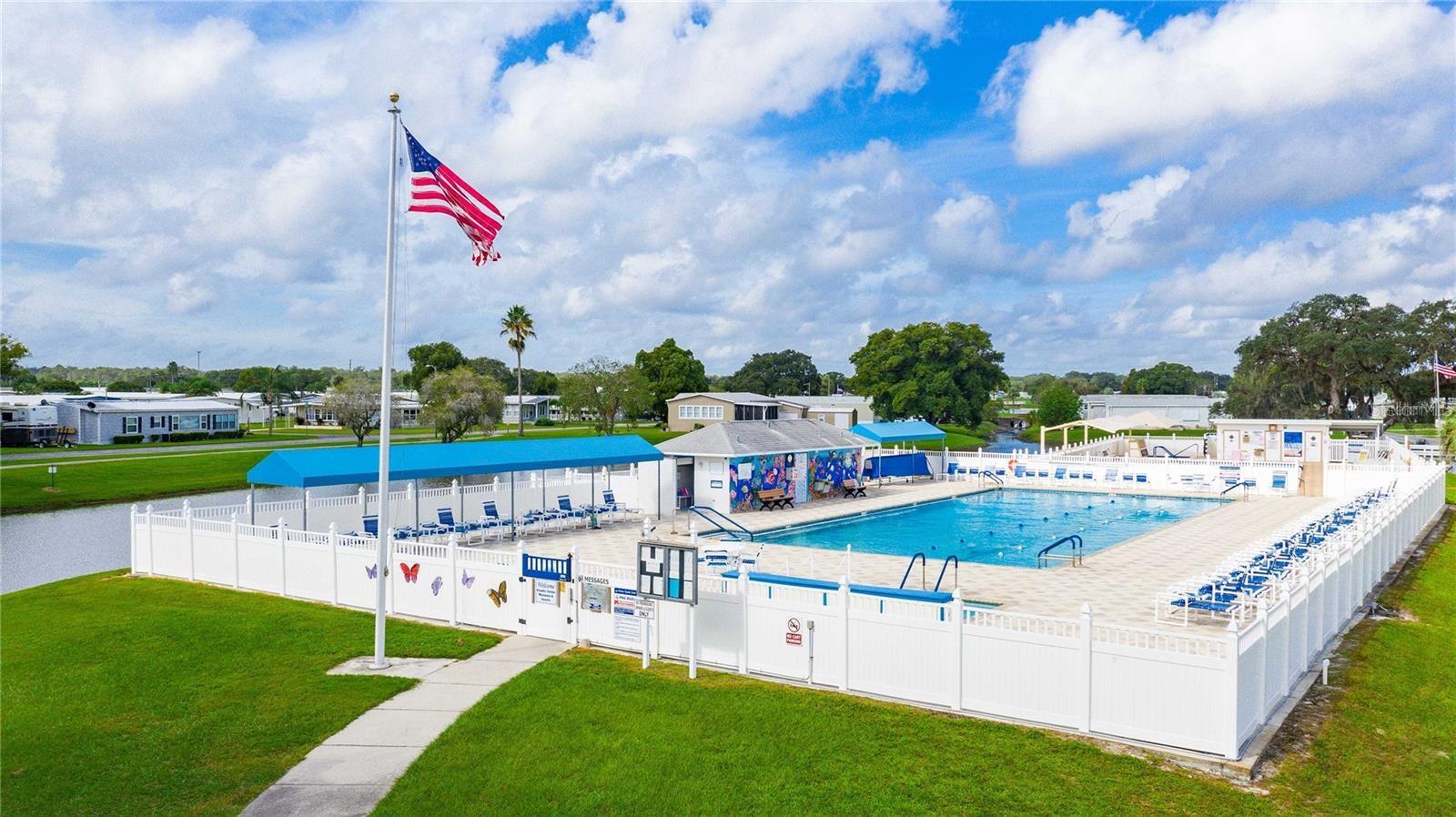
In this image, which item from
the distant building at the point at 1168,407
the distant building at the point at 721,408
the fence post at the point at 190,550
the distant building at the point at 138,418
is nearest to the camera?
the fence post at the point at 190,550

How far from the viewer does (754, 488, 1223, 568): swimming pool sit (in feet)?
76.3

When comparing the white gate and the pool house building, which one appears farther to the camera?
the pool house building

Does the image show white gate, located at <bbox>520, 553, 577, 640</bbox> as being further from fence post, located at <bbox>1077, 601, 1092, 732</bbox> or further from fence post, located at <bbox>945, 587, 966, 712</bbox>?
fence post, located at <bbox>1077, 601, 1092, 732</bbox>

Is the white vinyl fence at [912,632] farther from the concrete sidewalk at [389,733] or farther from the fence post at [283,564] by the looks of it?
the concrete sidewalk at [389,733]

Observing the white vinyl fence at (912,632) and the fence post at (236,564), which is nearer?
the white vinyl fence at (912,632)

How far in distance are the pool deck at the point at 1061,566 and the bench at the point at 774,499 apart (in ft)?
1.95

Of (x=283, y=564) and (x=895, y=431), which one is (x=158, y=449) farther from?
(x=283, y=564)

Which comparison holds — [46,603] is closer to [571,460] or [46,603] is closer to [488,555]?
[488,555]

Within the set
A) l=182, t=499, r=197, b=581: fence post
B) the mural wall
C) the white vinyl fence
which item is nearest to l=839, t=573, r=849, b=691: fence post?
the white vinyl fence

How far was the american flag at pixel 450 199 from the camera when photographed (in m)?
12.4

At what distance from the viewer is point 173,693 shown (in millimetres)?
11094

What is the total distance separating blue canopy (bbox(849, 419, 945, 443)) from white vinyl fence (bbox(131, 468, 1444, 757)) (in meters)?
24.7

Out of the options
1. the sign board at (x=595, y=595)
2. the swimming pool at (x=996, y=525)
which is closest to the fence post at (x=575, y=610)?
the sign board at (x=595, y=595)

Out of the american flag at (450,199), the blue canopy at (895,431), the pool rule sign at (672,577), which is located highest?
the american flag at (450,199)
